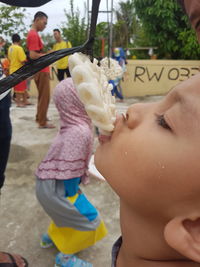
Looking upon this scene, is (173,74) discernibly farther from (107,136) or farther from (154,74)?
(107,136)

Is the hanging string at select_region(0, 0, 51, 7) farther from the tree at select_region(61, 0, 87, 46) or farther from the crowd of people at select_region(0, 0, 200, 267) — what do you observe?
the crowd of people at select_region(0, 0, 200, 267)

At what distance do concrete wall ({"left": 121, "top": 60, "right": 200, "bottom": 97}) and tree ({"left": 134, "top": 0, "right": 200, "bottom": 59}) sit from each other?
2.21ft

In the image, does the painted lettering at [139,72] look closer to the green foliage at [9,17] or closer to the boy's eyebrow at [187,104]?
the green foliage at [9,17]

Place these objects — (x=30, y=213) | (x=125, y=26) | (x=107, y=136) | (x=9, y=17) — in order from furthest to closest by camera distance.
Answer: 1. (x=125, y=26)
2. (x=30, y=213)
3. (x=9, y=17)
4. (x=107, y=136)

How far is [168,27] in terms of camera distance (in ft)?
26.1

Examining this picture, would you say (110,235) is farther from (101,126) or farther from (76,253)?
(101,126)

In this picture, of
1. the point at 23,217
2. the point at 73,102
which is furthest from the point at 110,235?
the point at 73,102

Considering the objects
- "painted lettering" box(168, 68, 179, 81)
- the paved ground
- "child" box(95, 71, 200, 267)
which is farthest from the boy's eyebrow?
"painted lettering" box(168, 68, 179, 81)

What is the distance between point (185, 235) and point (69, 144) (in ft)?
3.28

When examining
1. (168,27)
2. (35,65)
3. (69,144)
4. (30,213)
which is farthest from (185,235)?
(168,27)

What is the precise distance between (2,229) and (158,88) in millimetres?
6288

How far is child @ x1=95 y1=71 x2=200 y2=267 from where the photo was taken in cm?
61

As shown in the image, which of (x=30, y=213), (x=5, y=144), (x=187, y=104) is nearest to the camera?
(x=187, y=104)

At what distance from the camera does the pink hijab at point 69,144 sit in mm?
1557
